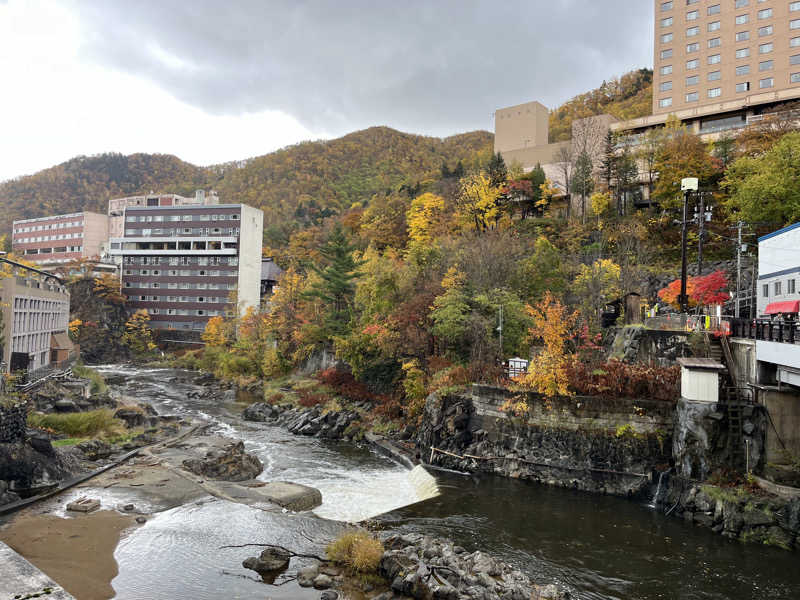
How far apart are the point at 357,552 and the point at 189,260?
257 feet

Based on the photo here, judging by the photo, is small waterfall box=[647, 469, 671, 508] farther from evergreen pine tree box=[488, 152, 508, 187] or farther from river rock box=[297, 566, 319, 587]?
evergreen pine tree box=[488, 152, 508, 187]

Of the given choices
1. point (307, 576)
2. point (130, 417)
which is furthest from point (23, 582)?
point (130, 417)

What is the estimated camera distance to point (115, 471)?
77.0ft

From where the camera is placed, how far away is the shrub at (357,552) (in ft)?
48.4

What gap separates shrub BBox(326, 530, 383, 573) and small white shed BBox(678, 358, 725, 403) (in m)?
13.9

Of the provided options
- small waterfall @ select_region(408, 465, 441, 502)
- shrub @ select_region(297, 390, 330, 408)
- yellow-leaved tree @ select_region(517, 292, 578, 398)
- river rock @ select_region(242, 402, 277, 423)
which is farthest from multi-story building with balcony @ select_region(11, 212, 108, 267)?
yellow-leaved tree @ select_region(517, 292, 578, 398)

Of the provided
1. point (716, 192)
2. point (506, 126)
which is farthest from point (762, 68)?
point (506, 126)

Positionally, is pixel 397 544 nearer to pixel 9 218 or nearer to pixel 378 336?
pixel 378 336

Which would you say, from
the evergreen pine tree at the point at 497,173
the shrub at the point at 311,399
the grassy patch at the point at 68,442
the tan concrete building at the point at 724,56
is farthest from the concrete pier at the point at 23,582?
the tan concrete building at the point at 724,56

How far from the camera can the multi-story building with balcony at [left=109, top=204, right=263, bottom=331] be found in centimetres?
8156

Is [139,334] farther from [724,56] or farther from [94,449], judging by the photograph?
[724,56]

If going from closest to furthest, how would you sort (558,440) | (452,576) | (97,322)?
(452,576), (558,440), (97,322)

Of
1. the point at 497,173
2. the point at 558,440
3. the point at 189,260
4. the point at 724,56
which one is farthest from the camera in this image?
the point at 189,260

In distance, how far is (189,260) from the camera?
84062 mm
